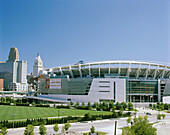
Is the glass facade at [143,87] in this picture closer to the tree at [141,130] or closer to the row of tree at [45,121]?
the row of tree at [45,121]

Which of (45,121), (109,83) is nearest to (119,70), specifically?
(109,83)

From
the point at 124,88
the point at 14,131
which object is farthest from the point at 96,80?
the point at 14,131

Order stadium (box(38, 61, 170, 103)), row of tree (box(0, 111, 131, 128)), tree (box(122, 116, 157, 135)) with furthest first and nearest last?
1. stadium (box(38, 61, 170, 103))
2. row of tree (box(0, 111, 131, 128))
3. tree (box(122, 116, 157, 135))

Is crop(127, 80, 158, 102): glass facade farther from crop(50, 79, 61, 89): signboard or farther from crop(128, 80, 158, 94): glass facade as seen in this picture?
crop(50, 79, 61, 89): signboard

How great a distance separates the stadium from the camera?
98562 millimetres

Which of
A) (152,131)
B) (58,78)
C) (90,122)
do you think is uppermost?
(58,78)

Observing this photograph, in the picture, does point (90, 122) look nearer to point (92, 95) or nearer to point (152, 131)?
point (152, 131)

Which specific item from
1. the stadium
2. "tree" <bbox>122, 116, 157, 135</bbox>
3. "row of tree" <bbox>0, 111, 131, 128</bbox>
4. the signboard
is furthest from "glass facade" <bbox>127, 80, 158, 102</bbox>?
"tree" <bbox>122, 116, 157, 135</bbox>

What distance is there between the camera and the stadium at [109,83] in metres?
98.6

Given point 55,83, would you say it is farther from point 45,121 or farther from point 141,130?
point 141,130

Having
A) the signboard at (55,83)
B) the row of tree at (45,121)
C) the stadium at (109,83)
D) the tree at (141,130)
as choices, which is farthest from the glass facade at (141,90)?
the tree at (141,130)

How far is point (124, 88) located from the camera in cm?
9906

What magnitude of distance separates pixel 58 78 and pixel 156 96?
4828 cm

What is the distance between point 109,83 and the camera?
98438 mm
